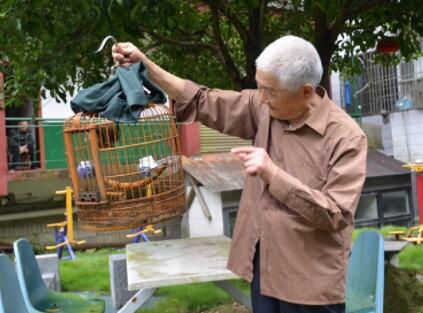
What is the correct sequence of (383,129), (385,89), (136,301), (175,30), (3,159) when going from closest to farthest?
(136,301), (175,30), (3,159), (385,89), (383,129)

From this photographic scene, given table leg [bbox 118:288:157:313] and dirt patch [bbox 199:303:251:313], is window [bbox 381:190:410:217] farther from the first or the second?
table leg [bbox 118:288:157:313]

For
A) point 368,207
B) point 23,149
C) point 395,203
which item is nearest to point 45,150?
point 23,149

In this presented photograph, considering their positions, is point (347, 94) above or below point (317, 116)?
below

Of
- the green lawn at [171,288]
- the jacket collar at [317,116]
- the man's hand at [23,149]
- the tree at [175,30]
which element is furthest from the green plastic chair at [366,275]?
the man's hand at [23,149]

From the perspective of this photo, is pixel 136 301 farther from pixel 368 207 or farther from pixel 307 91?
pixel 368 207

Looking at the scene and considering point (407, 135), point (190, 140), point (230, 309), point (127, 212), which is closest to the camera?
point (127, 212)

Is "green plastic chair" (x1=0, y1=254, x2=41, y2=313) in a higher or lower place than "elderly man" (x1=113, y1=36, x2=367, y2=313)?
lower

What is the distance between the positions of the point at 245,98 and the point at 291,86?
46cm

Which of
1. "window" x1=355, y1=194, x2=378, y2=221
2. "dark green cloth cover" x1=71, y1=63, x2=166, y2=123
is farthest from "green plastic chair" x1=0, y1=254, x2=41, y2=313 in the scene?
"window" x1=355, y1=194, x2=378, y2=221

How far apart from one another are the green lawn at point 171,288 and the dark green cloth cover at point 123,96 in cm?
305

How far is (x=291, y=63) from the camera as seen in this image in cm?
200

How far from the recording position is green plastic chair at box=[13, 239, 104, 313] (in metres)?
3.61

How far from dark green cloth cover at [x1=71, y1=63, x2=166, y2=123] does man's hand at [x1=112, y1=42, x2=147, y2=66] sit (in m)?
0.04

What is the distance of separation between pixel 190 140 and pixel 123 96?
29.3 ft
